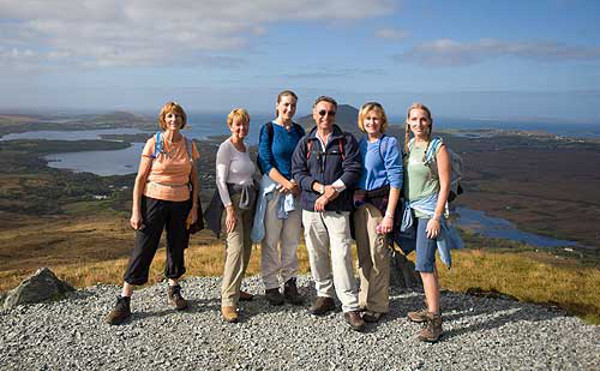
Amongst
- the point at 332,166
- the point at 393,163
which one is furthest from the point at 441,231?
the point at 332,166

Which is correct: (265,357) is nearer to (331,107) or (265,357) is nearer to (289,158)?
(289,158)

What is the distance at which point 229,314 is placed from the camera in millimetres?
6969

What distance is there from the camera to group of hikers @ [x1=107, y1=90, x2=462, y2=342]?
19.9 ft

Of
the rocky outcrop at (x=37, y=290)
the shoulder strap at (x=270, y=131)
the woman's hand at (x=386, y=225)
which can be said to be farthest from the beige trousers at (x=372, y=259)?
the rocky outcrop at (x=37, y=290)

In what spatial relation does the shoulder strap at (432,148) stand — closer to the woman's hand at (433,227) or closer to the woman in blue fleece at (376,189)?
the woman in blue fleece at (376,189)

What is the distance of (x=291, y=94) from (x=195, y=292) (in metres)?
4.53

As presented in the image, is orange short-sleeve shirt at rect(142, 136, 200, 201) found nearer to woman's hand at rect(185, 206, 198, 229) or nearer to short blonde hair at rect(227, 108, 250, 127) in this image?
woman's hand at rect(185, 206, 198, 229)

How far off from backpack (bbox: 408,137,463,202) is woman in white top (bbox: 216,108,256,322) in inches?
98.0

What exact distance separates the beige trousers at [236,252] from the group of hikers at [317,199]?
0.02 m

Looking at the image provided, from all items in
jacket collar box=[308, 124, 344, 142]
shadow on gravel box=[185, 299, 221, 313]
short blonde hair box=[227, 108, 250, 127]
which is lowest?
shadow on gravel box=[185, 299, 221, 313]

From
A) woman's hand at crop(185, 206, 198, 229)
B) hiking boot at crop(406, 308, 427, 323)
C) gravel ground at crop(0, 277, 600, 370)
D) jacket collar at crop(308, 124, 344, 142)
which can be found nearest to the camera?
gravel ground at crop(0, 277, 600, 370)

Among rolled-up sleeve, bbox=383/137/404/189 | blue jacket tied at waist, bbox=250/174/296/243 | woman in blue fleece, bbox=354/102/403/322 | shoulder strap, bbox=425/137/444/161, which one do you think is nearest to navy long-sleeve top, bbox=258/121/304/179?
blue jacket tied at waist, bbox=250/174/296/243

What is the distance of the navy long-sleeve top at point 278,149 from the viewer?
258 inches

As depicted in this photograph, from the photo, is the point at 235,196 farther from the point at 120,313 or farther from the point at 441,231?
the point at 441,231
